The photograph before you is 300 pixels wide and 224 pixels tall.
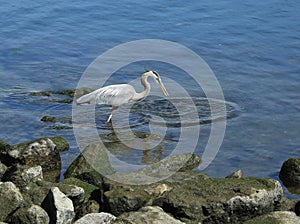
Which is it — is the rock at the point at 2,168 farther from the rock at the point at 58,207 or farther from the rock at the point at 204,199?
the rock at the point at 204,199

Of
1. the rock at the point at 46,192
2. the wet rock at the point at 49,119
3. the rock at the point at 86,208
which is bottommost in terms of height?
the wet rock at the point at 49,119

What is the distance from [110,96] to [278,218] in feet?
19.9

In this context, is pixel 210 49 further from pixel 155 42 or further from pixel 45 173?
pixel 45 173

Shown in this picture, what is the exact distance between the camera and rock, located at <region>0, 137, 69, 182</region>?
35.2 feet

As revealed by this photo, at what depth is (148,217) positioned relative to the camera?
8.09 meters

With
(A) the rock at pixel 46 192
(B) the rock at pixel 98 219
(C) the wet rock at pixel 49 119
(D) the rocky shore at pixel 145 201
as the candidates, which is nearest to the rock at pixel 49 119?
(C) the wet rock at pixel 49 119

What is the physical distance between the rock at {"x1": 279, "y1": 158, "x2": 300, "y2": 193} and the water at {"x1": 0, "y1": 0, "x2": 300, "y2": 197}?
0.53 metres

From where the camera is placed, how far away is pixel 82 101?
13727mm

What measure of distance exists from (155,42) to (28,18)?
4.94 metres

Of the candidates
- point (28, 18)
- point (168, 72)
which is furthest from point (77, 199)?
point (28, 18)

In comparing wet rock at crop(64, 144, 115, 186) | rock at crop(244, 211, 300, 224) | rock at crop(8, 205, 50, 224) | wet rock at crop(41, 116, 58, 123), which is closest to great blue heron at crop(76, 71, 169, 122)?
wet rock at crop(41, 116, 58, 123)

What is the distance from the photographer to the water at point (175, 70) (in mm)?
12555

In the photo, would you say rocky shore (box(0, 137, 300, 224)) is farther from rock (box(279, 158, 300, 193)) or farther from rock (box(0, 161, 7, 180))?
rock (box(279, 158, 300, 193))

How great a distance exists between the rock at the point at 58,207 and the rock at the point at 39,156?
218 centimetres
